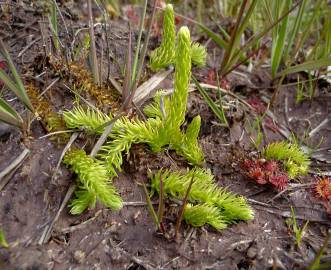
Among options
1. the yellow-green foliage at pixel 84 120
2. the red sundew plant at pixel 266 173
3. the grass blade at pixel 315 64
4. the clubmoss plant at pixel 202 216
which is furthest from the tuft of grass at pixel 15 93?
the grass blade at pixel 315 64

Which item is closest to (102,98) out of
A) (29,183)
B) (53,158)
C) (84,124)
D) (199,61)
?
(84,124)

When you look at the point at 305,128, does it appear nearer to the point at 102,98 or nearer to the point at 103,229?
the point at 102,98

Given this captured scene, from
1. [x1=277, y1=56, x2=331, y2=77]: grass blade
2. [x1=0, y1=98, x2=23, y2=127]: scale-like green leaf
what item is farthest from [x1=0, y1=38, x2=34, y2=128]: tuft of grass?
[x1=277, y1=56, x2=331, y2=77]: grass blade

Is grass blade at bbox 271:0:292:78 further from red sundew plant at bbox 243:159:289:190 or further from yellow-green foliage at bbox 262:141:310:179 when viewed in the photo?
red sundew plant at bbox 243:159:289:190

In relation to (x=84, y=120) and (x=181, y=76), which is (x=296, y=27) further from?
(x=84, y=120)

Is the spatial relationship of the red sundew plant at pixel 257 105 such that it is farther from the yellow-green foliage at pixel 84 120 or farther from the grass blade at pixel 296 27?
the yellow-green foliage at pixel 84 120
